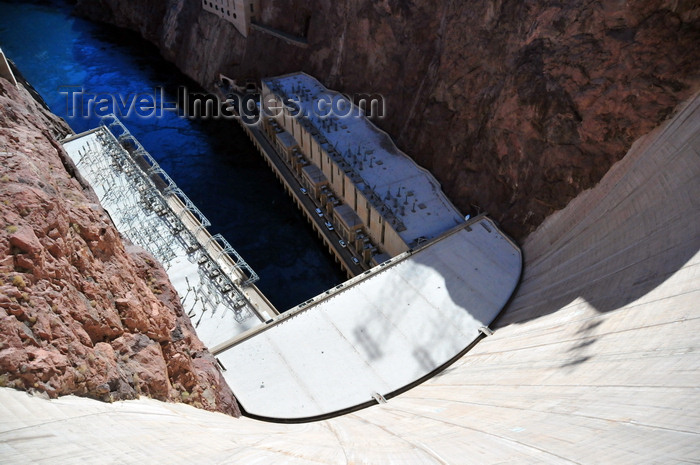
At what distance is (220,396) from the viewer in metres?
30.5

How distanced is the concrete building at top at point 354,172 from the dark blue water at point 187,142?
595cm

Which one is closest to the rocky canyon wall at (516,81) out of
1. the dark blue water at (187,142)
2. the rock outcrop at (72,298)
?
the dark blue water at (187,142)

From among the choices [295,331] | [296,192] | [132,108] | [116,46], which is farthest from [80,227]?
[116,46]

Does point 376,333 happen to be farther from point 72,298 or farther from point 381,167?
point 72,298

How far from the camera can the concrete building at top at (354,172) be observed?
6212 cm

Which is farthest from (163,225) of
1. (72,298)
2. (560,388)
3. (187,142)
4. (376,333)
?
(560,388)

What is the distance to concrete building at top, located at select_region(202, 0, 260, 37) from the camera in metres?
102

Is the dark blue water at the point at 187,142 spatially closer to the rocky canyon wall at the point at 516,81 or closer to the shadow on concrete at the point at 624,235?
the rocky canyon wall at the point at 516,81

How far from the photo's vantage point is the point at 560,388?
32.2 meters

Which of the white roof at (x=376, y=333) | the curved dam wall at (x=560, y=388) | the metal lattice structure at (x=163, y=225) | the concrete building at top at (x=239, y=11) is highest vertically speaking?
the curved dam wall at (x=560, y=388)

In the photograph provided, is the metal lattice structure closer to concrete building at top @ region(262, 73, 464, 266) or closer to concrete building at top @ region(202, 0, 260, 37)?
concrete building at top @ region(262, 73, 464, 266)

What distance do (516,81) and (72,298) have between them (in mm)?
51978

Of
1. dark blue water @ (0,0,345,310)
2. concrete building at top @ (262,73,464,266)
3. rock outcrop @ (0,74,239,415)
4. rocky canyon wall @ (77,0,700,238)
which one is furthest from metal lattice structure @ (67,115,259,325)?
rocky canyon wall @ (77,0,700,238)

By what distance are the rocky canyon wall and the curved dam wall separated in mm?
3540
